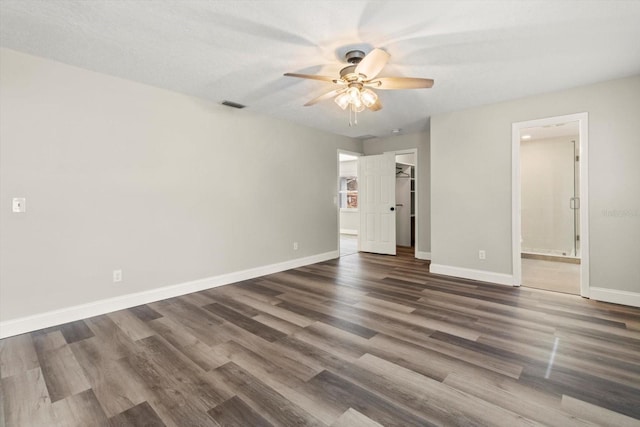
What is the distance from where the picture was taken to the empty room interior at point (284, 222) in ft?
6.08

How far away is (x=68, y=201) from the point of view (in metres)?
2.88

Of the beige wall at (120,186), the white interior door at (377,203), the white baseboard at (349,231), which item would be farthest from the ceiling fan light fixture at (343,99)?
the white baseboard at (349,231)

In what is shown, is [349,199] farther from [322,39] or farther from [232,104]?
[322,39]

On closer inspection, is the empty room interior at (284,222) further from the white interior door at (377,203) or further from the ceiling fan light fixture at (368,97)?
the white interior door at (377,203)

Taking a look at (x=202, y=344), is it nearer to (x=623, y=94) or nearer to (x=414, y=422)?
(x=414, y=422)

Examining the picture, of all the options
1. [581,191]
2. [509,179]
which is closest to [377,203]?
[509,179]

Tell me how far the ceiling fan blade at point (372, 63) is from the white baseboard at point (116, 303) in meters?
3.16

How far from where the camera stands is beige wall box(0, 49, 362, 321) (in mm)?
2648

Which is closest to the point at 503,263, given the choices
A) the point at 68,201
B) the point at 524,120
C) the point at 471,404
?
Result: the point at 524,120

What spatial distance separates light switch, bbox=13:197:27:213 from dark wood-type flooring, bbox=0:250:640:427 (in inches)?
43.7

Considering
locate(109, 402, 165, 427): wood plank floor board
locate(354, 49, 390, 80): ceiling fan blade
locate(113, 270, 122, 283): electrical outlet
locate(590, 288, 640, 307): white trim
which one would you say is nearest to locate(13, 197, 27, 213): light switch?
locate(113, 270, 122, 283): electrical outlet

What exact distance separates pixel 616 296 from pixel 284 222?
4357 mm

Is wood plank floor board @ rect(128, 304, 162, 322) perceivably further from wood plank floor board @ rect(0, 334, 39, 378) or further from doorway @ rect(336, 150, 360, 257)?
doorway @ rect(336, 150, 360, 257)

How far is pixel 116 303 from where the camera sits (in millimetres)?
3160
